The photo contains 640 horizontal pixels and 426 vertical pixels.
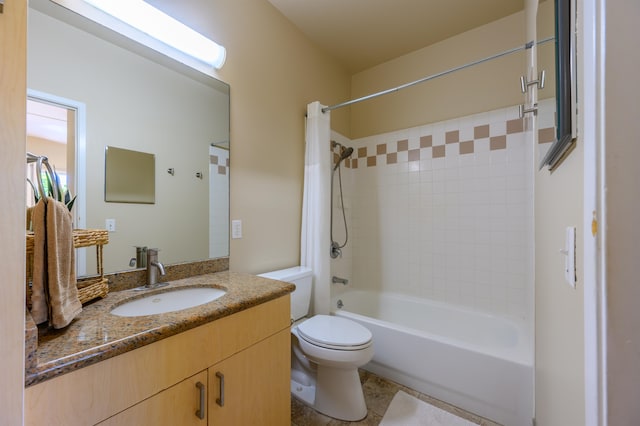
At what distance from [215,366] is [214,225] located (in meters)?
0.81

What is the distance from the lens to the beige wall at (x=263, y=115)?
5.19 feet

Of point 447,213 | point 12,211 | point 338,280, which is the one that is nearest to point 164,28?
point 12,211

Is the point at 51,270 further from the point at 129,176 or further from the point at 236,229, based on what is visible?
the point at 236,229

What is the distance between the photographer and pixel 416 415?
1.47m

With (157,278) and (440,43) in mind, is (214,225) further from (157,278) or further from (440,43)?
(440,43)

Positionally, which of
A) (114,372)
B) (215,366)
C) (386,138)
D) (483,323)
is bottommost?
(483,323)

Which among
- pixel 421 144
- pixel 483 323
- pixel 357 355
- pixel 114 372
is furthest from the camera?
pixel 421 144

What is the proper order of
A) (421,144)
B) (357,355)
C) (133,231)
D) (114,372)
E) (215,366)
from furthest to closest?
1. (421,144)
2. (357,355)
3. (133,231)
4. (215,366)
5. (114,372)

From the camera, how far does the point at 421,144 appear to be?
7.66ft

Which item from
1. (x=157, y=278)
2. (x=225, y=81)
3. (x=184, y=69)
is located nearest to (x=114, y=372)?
(x=157, y=278)

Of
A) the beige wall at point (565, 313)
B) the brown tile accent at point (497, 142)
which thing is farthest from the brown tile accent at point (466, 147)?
the beige wall at point (565, 313)

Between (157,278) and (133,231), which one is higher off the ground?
(133,231)

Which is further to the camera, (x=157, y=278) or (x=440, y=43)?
(x=440, y=43)

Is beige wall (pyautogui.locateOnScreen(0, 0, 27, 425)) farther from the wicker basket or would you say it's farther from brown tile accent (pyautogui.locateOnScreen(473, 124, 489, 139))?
brown tile accent (pyautogui.locateOnScreen(473, 124, 489, 139))
